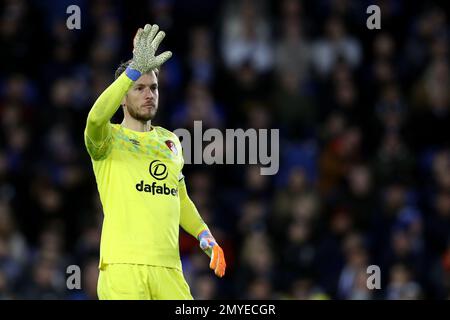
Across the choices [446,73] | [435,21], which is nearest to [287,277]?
[446,73]

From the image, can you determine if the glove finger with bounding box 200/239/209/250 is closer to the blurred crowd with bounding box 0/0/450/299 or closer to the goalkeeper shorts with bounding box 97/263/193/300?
the goalkeeper shorts with bounding box 97/263/193/300

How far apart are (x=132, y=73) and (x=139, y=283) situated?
140cm

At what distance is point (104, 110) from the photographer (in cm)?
732

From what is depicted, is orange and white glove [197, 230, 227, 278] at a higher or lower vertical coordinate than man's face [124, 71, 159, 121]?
lower

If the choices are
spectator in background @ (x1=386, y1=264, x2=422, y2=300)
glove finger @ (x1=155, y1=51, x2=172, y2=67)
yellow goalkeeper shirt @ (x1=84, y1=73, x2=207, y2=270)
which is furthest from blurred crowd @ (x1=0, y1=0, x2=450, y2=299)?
glove finger @ (x1=155, y1=51, x2=172, y2=67)

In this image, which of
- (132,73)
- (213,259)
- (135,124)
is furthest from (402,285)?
(132,73)

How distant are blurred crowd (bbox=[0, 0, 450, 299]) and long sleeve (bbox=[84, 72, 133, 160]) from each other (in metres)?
4.54

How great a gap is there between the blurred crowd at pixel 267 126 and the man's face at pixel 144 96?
14.2 ft

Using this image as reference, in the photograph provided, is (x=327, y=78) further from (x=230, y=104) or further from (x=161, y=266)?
(x=161, y=266)

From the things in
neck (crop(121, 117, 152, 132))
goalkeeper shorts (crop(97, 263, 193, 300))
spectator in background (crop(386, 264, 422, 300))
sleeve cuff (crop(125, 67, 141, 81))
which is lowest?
spectator in background (crop(386, 264, 422, 300))

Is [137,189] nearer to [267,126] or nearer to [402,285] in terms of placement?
[402,285]

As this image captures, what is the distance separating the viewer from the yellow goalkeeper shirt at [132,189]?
7.47 metres

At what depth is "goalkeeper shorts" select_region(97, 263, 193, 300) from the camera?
7.39 meters

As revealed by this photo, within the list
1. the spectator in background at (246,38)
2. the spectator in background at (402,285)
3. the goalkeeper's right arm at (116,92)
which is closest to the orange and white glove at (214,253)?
the goalkeeper's right arm at (116,92)
